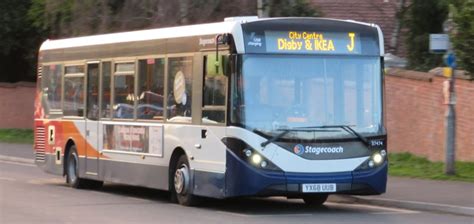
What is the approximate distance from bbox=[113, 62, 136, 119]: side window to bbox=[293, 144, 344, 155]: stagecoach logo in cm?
407

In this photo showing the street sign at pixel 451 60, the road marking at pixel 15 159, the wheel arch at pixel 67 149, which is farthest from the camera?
the road marking at pixel 15 159

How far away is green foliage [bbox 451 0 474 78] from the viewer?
17641 millimetres

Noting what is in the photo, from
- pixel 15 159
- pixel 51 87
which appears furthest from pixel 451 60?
pixel 15 159

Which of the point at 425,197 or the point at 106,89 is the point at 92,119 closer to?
the point at 106,89

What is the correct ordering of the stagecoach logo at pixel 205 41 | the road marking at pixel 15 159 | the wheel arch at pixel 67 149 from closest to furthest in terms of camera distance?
the stagecoach logo at pixel 205 41, the wheel arch at pixel 67 149, the road marking at pixel 15 159

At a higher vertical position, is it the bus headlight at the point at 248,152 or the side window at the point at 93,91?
the side window at the point at 93,91

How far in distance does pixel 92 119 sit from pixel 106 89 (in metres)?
0.85

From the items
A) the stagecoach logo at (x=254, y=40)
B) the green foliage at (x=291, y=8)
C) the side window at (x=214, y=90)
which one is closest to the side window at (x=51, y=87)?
the side window at (x=214, y=90)

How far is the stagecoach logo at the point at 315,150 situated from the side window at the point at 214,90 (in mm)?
1168

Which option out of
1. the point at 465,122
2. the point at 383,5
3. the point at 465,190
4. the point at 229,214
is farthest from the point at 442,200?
the point at 383,5

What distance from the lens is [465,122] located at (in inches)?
832

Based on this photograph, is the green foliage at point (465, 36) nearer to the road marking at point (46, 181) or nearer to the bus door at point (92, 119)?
the bus door at point (92, 119)

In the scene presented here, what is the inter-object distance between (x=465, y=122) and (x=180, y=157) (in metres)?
8.27

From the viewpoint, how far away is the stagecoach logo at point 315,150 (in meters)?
13.9
